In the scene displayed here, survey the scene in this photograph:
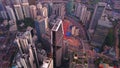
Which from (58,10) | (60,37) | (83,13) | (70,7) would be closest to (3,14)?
(58,10)

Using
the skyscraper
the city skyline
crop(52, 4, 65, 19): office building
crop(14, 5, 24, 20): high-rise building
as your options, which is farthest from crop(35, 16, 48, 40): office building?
the skyscraper

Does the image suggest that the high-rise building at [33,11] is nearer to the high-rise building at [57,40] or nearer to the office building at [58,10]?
the office building at [58,10]

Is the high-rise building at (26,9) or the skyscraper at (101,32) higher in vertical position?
the high-rise building at (26,9)

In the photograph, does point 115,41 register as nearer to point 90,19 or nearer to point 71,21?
point 90,19

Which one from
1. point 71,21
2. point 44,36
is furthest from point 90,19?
point 44,36

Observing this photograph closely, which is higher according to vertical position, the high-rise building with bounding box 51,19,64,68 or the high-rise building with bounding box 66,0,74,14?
→ the high-rise building with bounding box 66,0,74,14

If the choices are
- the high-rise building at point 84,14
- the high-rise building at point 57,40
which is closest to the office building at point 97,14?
the high-rise building at point 84,14

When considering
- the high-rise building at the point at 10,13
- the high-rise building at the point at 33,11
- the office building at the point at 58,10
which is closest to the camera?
the high-rise building at the point at 10,13

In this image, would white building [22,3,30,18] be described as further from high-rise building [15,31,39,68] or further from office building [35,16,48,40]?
high-rise building [15,31,39,68]
